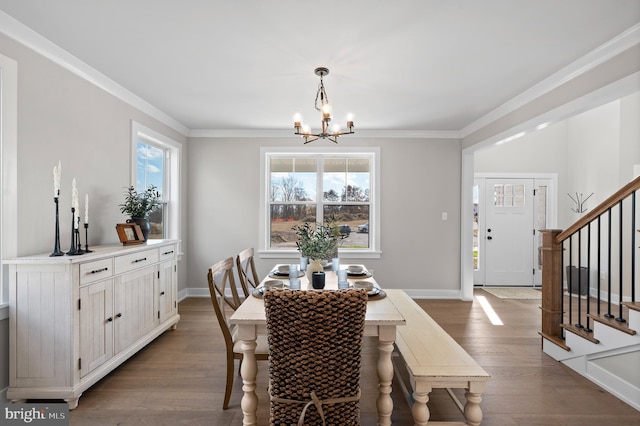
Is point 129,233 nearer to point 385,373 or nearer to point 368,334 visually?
point 368,334

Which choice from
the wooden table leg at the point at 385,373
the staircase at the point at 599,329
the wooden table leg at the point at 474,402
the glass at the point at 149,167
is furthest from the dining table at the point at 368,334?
the glass at the point at 149,167

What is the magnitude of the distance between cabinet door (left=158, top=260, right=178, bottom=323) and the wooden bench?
2413 mm

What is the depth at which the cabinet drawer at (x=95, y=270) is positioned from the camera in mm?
2211

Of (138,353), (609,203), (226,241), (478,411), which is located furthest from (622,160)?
(138,353)

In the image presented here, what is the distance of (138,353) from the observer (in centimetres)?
301

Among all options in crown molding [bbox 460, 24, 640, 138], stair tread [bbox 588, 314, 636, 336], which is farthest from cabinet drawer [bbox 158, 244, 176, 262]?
crown molding [bbox 460, 24, 640, 138]

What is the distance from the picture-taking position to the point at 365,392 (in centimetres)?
239

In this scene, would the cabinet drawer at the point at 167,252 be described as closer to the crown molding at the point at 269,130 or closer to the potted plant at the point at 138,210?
the potted plant at the point at 138,210

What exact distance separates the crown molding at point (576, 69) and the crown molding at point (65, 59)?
13.5ft

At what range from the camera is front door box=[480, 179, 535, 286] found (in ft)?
18.8

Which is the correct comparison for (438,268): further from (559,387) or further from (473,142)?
(559,387)

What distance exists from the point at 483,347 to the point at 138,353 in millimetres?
3342

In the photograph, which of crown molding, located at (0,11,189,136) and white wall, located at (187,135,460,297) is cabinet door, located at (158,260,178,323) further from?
crown molding, located at (0,11,189,136)

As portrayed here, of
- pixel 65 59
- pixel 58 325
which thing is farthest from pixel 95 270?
A: pixel 65 59
